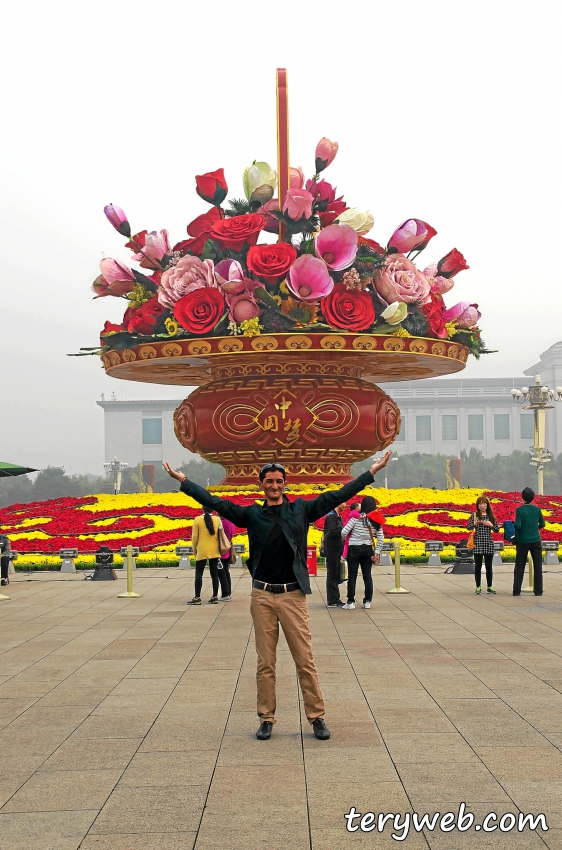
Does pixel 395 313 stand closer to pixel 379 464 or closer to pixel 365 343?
pixel 365 343

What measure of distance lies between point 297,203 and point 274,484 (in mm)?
24813

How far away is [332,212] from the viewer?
3381cm

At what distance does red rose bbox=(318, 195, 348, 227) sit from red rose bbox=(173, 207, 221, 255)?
10.7 ft

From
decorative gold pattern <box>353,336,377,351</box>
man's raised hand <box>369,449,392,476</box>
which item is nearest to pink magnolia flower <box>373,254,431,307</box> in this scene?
decorative gold pattern <box>353,336,377,351</box>

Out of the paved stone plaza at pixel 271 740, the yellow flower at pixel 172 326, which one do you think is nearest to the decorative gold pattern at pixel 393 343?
the yellow flower at pixel 172 326

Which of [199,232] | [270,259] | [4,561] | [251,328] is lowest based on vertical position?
[4,561]

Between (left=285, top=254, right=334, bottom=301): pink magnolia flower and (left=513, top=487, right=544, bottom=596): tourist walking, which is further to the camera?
(left=285, top=254, right=334, bottom=301): pink magnolia flower

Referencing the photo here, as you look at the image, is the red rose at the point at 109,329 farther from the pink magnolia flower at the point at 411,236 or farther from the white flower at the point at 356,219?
the pink magnolia flower at the point at 411,236

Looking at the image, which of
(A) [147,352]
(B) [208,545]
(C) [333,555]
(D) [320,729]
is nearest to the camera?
(D) [320,729]

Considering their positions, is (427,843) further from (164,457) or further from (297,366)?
(164,457)

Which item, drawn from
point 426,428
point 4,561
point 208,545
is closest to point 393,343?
point 4,561

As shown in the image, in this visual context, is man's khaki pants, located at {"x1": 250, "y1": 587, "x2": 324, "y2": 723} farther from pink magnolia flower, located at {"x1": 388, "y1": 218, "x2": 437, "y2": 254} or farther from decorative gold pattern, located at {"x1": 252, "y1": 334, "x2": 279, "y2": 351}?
pink magnolia flower, located at {"x1": 388, "y1": 218, "x2": 437, "y2": 254}

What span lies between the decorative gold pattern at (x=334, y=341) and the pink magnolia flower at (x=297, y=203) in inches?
159

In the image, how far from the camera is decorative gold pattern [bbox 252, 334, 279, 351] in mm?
30797
